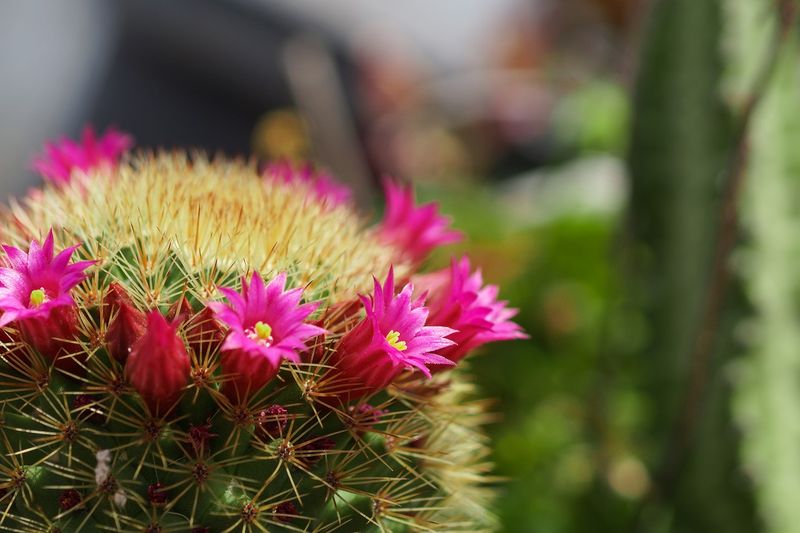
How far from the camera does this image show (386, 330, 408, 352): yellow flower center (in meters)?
0.60

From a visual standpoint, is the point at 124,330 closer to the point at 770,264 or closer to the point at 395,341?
the point at 395,341

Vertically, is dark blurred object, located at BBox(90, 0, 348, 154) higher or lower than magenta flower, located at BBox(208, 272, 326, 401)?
lower

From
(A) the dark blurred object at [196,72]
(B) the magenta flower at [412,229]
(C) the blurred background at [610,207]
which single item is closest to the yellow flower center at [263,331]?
(B) the magenta flower at [412,229]

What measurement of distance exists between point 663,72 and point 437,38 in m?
3.11

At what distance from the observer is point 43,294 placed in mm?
591

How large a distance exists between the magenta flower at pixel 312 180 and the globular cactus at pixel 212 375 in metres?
0.17

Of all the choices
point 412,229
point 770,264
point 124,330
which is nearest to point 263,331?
point 124,330

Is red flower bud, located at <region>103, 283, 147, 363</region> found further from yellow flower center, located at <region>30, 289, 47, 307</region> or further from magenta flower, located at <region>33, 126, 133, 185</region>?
magenta flower, located at <region>33, 126, 133, 185</region>

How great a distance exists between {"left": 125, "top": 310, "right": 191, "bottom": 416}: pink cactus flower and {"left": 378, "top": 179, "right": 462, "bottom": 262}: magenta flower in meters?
0.30

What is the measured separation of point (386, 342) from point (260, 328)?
0.08m

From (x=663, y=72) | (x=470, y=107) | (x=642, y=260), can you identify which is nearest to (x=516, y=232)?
(x=642, y=260)

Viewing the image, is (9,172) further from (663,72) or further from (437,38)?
(663,72)

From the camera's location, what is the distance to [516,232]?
5.91 ft

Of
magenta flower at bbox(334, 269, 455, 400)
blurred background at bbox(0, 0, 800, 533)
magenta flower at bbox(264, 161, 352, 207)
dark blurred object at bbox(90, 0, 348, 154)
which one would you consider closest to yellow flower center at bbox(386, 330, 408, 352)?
magenta flower at bbox(334, 269, 455, 400)
